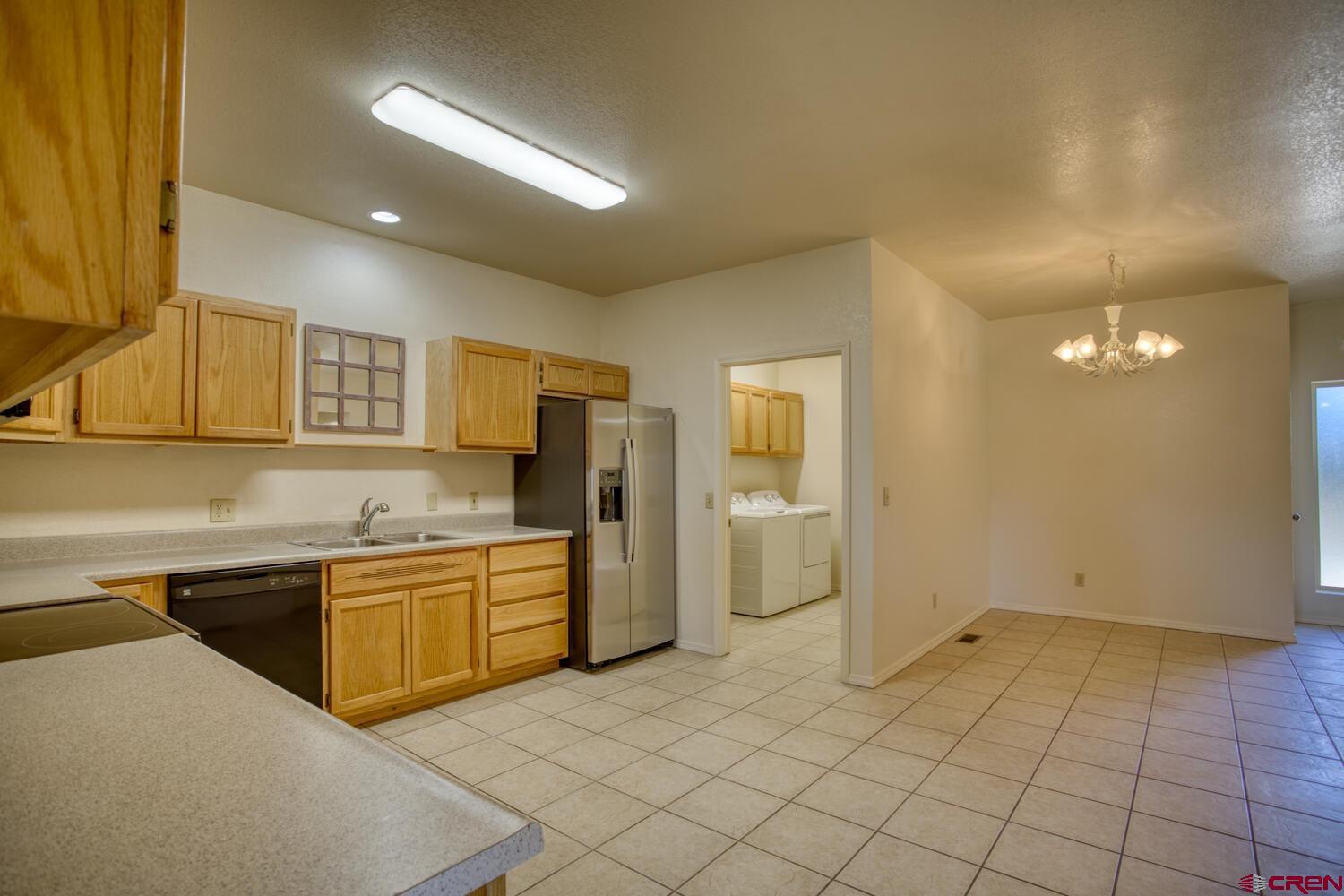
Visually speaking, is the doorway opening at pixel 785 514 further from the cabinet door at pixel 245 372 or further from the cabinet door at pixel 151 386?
the cabinet door at pixel 151 386

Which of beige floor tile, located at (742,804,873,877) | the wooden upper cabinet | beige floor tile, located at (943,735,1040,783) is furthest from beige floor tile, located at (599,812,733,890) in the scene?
the wooden upper cabinet

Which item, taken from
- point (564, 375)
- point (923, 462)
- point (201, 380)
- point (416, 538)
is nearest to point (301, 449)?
point (201, 380)

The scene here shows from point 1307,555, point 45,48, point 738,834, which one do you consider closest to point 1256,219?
point 1307,555

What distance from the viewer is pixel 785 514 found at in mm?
5895

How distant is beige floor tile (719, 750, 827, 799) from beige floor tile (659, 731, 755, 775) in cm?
5

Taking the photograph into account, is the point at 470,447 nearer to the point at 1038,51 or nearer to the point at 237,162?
the point at 237,162

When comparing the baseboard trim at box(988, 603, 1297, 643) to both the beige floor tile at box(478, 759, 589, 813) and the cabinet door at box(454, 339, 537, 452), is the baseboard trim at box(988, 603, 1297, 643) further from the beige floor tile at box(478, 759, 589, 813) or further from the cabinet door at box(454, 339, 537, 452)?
the beige floor tile at box(478, 759, 589, 813)

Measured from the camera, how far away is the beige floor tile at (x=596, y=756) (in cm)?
282

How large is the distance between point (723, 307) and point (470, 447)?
1.90 metres

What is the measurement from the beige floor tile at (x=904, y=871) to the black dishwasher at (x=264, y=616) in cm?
222

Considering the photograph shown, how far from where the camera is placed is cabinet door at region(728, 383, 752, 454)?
600 centimetres

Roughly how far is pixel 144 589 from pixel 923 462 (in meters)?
4.29

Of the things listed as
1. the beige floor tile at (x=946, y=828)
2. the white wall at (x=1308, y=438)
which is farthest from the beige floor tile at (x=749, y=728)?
the white wall at (x=1308, y=438)

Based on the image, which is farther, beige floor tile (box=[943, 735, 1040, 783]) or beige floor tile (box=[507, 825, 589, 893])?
beige floor tile (box=[943, 735, 1040, 783])
